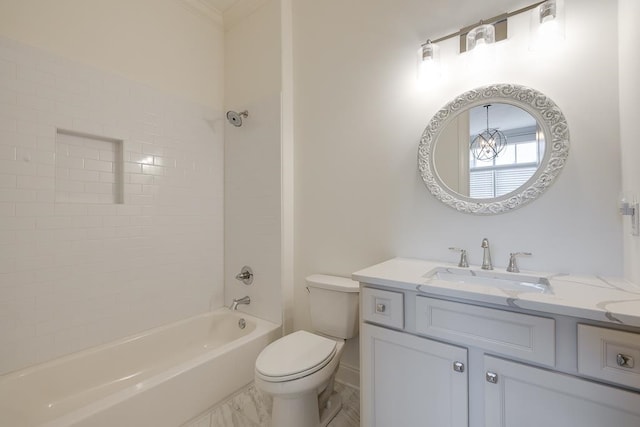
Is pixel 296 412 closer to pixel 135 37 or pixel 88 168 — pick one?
pixel 88 168

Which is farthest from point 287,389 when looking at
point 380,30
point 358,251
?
point 380,30

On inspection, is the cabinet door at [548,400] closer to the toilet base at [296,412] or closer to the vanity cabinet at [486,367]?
the vanity cabinet at [486,367]

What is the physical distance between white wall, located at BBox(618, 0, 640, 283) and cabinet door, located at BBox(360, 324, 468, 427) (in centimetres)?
74

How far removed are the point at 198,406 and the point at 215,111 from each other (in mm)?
2162

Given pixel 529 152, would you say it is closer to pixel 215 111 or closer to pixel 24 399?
pixel 215 111

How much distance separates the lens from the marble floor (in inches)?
60.8

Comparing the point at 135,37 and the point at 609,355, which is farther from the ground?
the point at 135,37

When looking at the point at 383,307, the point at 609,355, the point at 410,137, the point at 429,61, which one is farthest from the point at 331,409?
the point at 429,61

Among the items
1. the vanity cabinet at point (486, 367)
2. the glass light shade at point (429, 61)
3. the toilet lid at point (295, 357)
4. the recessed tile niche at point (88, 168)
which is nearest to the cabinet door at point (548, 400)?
the vanity cabinet at point (486, 367)

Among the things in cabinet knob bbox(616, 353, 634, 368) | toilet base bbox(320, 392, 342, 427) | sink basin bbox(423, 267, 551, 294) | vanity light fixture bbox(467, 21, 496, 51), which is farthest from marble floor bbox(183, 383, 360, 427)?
vanity light fixture bbox(467, 21, 496, 51)

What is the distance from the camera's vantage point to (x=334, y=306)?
5.50 feet

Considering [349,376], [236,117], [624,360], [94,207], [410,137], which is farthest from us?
[236,117]

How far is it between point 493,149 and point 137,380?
2.54 m

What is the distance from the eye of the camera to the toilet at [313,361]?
1.28 m
